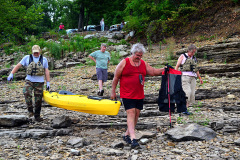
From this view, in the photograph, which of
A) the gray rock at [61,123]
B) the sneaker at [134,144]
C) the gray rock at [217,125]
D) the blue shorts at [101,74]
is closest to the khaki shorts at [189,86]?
the gray rock at [217,125]

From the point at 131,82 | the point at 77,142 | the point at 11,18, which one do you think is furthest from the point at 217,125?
the point at 11,18

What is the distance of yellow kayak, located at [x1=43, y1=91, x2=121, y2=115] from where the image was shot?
17.5 ft

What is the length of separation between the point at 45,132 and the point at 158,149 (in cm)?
226

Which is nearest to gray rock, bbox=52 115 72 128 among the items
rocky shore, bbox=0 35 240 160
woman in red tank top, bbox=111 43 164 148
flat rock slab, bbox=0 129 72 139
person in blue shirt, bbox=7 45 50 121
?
rocky shore, bbox=0 35 240 160

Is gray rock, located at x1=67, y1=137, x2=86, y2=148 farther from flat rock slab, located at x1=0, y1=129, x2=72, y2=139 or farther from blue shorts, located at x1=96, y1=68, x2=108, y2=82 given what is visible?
blue shorts, located at x1=96, y1=68, x2=108, y2=82

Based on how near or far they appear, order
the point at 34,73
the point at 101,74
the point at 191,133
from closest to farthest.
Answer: the point at 191,133 < the point at 34,73 < the point at 101,74

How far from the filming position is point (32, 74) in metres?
5.93

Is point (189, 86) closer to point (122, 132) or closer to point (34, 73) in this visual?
point (122, 132)

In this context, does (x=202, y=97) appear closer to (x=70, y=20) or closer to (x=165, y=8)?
(x=165, y=8)

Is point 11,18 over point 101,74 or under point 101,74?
over

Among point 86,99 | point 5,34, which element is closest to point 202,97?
point 86,99

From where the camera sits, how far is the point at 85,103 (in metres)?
5.71

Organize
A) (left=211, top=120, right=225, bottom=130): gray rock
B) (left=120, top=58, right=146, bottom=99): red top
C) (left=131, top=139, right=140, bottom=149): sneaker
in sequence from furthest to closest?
(left=211, top=120, right=225, bottom=130): gray rock < (left=120, top=58, right=146, bottom=99): red top < (left=131, top=139, right=140, bottom=149): sneaker

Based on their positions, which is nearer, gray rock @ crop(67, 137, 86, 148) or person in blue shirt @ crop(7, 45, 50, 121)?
gray rock @ crop(67, 137, 86, 148)
